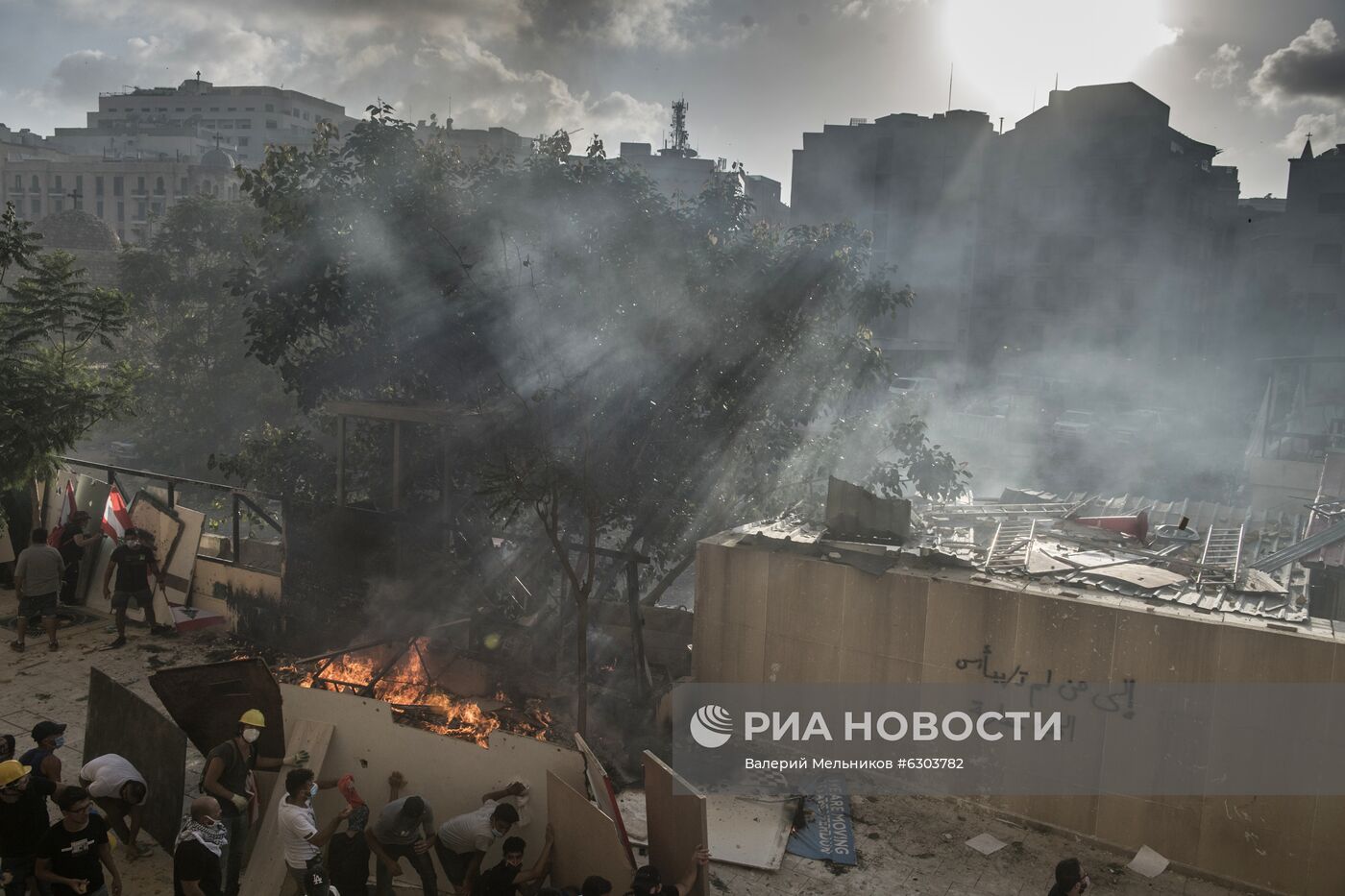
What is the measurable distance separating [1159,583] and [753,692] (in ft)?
14.0

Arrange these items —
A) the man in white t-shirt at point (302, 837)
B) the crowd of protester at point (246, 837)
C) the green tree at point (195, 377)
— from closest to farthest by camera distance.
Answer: the crowd of protester at point (246, 837)
the man in white t-shirt at point (302, 837)
the green tree at point (195, 377)

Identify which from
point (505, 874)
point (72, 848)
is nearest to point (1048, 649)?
point (505, 874)

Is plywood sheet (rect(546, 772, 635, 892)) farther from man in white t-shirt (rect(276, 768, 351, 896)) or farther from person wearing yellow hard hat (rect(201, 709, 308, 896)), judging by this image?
person wearing yellow hard hat (rect(201, 709, 308, 896))

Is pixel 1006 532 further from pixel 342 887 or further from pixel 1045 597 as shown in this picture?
pixel 342 887

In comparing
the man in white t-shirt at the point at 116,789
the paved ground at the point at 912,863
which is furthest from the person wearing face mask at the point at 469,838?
the man in white t-shirt at the point at 116,789

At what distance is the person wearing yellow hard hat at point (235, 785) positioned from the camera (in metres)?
6.86

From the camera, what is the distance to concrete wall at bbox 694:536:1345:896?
24.9ft

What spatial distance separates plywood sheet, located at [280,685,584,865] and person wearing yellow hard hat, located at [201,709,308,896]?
1.85 feet

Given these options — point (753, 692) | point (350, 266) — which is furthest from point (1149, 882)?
point (350, 266)

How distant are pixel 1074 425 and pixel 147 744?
1318 inches

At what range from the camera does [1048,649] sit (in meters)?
8.48

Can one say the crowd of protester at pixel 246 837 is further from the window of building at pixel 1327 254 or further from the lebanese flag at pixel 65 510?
the window of building at pixel 1327 254

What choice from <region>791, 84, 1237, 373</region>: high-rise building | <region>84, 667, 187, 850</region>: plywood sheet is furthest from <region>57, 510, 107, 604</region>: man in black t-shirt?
<region>791, 84, 1237, 373</region>: high-rise building

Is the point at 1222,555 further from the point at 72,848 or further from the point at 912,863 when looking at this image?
the point at 72,848
